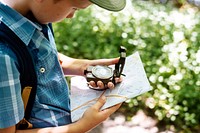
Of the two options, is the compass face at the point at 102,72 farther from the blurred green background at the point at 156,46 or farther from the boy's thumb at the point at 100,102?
the blurred green background at the point at 156,46

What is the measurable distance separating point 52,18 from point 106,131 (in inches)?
56.0

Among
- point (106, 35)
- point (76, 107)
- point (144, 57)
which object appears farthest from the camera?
point (106, 35)

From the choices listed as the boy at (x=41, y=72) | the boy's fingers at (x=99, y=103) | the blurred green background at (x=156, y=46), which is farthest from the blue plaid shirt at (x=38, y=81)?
the blurred green background at (x=156, y=46)

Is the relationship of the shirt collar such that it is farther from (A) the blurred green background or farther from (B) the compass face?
(A) the blurred green background

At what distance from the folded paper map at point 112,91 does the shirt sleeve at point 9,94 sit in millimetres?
221

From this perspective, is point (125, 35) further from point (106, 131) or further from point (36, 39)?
point (36, 39)

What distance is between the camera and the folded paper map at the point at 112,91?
1.18 m

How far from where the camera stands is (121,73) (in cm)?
130

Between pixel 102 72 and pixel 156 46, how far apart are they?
1.55 m

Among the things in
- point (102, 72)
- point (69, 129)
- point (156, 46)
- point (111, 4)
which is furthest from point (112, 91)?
point (156, 46)

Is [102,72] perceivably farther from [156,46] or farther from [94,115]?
[156,46]

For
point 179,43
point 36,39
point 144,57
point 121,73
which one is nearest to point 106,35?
point 144,57

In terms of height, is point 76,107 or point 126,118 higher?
point 76,107

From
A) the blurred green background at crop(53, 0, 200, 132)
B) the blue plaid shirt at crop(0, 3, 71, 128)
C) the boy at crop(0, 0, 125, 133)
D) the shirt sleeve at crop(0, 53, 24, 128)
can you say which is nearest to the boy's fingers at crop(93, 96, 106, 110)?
the boy at crop(0, 0, 125, 133)
